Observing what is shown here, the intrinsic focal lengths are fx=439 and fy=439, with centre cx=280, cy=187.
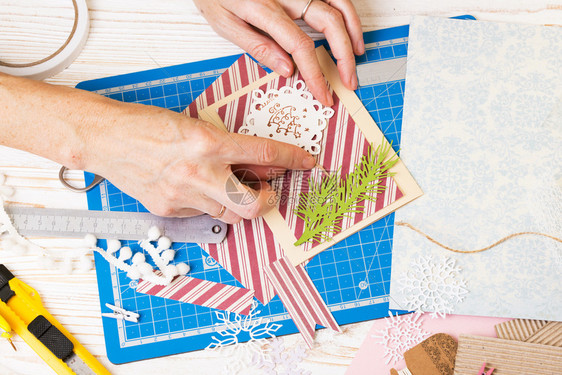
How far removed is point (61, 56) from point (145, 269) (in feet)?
2.22

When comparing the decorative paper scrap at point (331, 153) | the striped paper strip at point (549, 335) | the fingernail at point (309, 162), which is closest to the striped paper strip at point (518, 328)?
the striped paper strip at point (549, 335)

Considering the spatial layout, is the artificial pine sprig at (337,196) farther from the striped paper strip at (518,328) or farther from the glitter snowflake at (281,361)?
the striped paper strip at (518,328)

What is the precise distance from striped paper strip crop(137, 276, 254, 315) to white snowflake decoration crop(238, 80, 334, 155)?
458mm

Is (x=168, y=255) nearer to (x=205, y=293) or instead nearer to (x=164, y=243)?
(x=164, y=243)

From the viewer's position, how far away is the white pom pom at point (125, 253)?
1.28m

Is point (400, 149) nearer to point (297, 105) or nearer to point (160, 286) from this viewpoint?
point (297, 105)

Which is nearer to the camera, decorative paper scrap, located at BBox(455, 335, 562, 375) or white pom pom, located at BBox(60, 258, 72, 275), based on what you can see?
decorative paper scrap, located at BBox(455, 335, 562, 375)

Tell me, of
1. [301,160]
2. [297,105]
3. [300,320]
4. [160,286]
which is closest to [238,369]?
[300,320]

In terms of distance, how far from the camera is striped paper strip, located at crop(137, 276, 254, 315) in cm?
127

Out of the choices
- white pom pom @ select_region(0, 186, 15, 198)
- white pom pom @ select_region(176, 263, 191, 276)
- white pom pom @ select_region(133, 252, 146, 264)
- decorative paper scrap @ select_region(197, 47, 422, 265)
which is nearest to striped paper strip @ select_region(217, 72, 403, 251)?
decorative paper scrap @ select_region(197, 47, 422, 265)

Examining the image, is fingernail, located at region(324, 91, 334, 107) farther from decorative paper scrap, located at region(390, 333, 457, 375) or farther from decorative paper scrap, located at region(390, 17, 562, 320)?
decorative paper scrap, located at region(390, 333, 457, 375)

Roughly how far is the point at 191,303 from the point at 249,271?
0.19 m

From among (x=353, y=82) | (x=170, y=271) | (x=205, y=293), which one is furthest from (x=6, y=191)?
(x=353, y=82)

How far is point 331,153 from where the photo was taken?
50.8 inches
